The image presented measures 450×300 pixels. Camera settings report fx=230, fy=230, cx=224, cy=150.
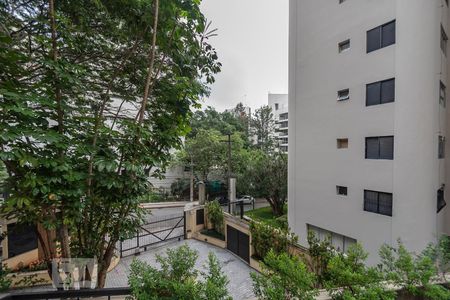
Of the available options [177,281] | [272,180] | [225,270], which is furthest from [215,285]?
[272,180]

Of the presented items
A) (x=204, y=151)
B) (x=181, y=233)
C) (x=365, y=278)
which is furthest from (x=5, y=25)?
(x=204, y=151)

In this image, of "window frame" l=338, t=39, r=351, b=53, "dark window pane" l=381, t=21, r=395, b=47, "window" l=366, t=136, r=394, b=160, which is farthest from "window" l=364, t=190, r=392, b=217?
"window frame" l=338, t=39, r=351, b=53

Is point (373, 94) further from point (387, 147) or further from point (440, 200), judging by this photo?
point (440, 200)

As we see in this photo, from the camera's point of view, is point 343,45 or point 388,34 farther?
point 343,45

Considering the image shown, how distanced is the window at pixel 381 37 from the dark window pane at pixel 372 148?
2.86m

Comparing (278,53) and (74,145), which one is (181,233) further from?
(278,53)

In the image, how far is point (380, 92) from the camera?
23.2ft

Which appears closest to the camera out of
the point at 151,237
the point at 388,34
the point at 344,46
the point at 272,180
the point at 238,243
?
the point at 388,34

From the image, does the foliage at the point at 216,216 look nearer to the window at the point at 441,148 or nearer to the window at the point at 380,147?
the window at the point at 380,147

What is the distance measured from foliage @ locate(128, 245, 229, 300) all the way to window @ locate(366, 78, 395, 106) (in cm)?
740

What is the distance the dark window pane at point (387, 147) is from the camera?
6.82m

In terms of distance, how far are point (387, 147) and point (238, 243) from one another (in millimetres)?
6094

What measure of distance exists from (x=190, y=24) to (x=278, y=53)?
1048 cm

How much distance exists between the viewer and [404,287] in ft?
7.12
